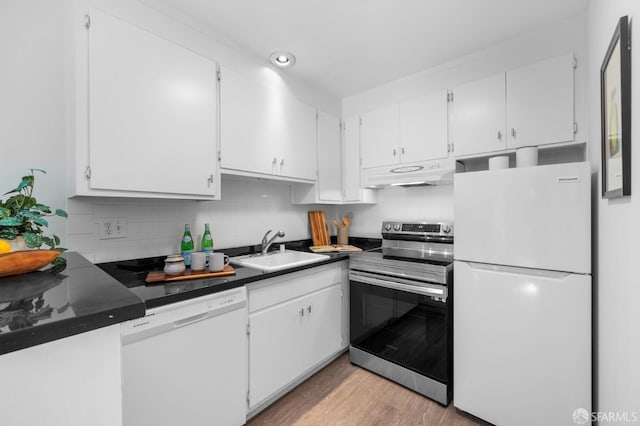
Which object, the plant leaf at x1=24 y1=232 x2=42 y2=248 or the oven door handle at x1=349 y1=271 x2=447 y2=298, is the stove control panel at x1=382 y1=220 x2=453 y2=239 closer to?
the oven door handle at x1=349 y1=271 x2=447 y2=298

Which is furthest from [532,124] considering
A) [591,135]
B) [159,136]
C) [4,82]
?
[4,82]

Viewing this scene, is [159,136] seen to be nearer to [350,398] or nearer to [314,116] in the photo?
[314,116]

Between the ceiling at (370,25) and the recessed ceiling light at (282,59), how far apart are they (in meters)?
0.04

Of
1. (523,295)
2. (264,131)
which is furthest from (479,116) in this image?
(264,131)

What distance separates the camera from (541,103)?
1.79m

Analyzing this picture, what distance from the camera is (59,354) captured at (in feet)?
1.72

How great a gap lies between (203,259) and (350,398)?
1.35 metres

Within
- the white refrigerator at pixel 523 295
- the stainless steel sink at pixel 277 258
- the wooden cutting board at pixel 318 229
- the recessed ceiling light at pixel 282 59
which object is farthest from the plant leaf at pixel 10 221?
the wooden cutting board at pixel 318 229

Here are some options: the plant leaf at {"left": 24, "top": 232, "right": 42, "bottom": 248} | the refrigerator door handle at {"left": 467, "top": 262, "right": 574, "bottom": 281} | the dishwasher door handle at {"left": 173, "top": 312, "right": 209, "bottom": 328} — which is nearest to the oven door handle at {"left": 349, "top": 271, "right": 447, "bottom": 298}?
the refrigerator door handle at {"left": 467, "top": 262, "right": 574, "bottom": 281}

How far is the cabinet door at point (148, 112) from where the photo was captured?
1348 millimetres

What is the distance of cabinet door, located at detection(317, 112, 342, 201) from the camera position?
103 inches

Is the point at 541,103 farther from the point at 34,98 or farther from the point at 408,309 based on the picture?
the point at 34,98

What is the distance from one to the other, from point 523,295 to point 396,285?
2.41ft

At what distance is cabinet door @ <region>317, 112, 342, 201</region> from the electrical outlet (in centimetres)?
151
